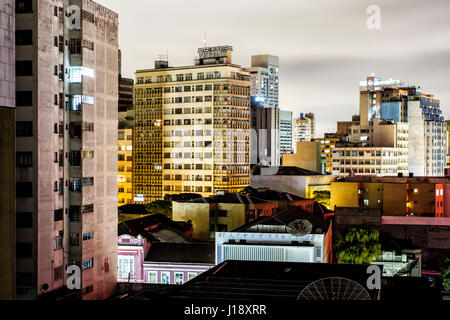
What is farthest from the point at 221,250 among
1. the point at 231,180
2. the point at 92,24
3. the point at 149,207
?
the point at 231,180

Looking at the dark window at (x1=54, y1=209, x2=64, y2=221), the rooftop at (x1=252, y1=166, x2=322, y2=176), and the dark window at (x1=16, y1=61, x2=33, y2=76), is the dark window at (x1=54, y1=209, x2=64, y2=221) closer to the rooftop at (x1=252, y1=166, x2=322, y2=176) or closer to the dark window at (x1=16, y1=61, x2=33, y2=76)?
the dark window at (x1=16, y1=61, x2=33, y2=76)

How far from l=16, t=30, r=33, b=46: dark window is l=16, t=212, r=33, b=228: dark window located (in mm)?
10362

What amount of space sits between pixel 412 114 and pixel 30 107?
137 meters

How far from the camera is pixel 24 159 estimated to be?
36.1 metres

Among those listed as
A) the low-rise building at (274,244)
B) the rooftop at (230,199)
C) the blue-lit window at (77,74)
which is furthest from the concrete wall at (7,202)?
the rooftop at (230,199)

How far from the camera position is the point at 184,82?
11556 cm

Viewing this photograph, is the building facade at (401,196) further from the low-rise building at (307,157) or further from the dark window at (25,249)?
the low-rise building at (307,157)

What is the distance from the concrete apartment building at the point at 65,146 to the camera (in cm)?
3606

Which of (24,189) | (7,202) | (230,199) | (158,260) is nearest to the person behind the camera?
(7,202)

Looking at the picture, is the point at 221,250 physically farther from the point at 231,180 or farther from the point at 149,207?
the point at 231,180

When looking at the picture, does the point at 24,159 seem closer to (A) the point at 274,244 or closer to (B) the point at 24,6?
(B) the point at 24,6

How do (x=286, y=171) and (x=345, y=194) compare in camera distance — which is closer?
(x=345, y=194)

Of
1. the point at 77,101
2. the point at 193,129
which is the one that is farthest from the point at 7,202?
the point at 193,129

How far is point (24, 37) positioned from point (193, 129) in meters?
79.8
